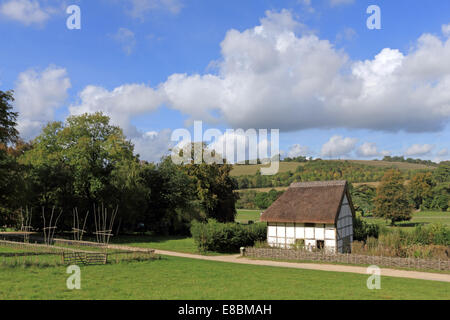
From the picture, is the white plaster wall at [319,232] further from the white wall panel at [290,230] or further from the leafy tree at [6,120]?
the leafy tree at [6,120]

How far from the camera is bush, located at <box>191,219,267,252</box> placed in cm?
2925

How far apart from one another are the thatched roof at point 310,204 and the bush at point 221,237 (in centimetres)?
247

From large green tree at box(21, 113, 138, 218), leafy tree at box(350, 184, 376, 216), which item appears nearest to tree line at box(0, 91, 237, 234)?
large green tree at box(21, 113, 138, 218)

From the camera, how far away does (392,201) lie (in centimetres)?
6284

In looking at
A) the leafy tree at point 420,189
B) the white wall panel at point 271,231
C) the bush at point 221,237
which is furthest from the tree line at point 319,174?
the bush at point 221,237

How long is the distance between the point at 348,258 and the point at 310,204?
6634 mm

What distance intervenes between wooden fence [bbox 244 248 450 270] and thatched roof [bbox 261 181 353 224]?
3.43 metres

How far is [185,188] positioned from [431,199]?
74565 millimetres

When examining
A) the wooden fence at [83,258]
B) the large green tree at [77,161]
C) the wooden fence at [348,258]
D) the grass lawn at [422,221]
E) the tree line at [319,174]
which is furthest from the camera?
the tree line at [319,174]

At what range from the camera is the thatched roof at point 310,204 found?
2795 centimetres

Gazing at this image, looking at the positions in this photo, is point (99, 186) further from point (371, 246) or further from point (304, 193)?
point (371, 246)

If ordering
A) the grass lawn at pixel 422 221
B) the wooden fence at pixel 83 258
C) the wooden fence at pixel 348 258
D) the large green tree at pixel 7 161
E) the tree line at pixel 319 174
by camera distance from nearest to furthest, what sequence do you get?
the wooden fence at pixel 83 258, the wooden fence at pixel 348 258, the large green tree at pixel 7 161, the grass lawn at pixel 422 221, the tree line at pixel 319 174

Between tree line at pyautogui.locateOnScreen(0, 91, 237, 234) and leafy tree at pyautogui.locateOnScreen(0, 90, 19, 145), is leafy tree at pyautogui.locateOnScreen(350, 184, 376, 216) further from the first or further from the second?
leafy tree at pyautogui.locateOnScreen(0, 90, 19, 145)
